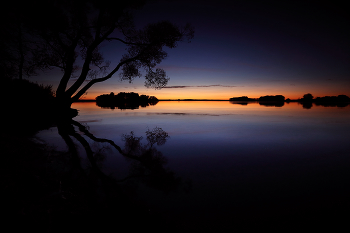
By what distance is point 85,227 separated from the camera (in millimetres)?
2092

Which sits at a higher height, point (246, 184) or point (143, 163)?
point (143, 163)

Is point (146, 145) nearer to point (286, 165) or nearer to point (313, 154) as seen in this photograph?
point (286, 165)

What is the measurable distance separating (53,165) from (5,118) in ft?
31.6

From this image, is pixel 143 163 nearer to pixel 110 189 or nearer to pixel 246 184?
pixel 110 189

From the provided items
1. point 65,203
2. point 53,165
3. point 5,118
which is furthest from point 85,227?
point 5,118

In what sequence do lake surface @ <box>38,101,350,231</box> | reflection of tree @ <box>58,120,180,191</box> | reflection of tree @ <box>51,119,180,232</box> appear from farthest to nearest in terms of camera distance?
reflection of tree @ <box>58,120,180,191</box>
lake surface @ <box>38,101,350,231</box>
reflection of tree @ <box>51,119,180,232</box>

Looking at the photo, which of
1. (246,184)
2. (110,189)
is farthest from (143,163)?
(246,184)

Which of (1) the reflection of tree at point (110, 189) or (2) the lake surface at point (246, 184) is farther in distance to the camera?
(2) the lake surface at point (246, 184)

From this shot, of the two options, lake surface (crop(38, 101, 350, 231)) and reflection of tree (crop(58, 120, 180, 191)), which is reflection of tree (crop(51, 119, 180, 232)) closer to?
reflection of tree (crop(58, 120, 180, 191))

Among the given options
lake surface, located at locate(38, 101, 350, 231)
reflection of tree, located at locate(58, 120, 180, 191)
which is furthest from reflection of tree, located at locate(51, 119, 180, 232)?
lake surface, located at locate(38, 101, 350, 231)

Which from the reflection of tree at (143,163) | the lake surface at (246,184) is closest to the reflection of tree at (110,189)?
the reflection of tree at (143,163)

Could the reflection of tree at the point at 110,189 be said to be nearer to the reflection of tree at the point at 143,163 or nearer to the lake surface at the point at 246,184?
the reflection of tree at the point at 143,163

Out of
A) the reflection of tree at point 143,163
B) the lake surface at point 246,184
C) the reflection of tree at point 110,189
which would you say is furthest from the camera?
the reflection of tree at point 143,163

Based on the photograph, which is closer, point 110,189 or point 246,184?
point 110,189
